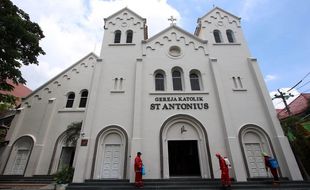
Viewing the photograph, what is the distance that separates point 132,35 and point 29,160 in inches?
544

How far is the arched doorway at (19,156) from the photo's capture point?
14055 mm

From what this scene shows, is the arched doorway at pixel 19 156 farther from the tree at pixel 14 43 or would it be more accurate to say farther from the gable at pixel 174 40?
the gable at pixel 174 40

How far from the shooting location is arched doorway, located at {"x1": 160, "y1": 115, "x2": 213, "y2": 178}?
11.2m

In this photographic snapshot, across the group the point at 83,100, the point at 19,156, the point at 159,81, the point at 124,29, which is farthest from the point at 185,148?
the point at 19,156

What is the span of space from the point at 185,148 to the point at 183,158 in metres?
0.75

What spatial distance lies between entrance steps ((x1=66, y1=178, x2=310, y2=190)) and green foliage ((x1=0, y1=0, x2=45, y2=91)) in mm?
8134

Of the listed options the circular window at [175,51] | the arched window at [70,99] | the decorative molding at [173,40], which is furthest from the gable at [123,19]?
the arched window at [70,99]

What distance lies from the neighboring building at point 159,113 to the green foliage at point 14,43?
4490 mm

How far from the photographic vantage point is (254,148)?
38.7 ft

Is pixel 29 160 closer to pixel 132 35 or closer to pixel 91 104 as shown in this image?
pixel 91 104

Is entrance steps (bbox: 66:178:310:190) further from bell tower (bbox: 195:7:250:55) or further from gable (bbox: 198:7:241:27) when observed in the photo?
gable (bbox: 198:7:241:27)

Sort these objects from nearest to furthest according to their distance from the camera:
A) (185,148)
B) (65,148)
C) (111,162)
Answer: (111,162), (185,148), (65,148)

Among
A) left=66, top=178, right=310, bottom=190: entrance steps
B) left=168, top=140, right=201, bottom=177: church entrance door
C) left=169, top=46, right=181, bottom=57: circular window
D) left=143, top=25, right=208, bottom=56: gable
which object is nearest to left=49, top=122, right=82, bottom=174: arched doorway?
left=66, top=178, right=310, bottom=190: entrance steps

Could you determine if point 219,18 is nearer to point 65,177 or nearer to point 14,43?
point 14,43
